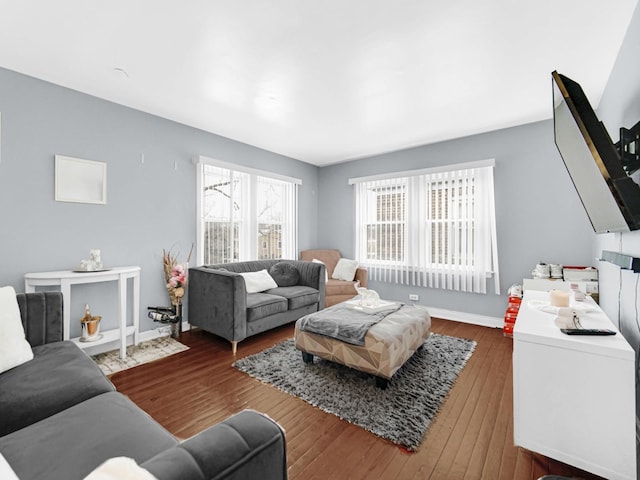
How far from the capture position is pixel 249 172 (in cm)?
428

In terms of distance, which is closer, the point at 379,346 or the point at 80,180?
the point at 379,346

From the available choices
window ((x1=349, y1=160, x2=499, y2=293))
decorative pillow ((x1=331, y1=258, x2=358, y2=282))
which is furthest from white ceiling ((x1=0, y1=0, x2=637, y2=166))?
decorative pillow ((x1=331, y1=258, x2=358, y2=282))

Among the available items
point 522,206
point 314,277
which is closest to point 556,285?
point 522,206

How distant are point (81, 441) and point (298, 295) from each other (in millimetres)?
2682

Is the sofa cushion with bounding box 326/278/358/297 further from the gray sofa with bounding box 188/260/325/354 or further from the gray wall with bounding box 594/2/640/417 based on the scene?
the gray wall with bounding box 594/2/640/417

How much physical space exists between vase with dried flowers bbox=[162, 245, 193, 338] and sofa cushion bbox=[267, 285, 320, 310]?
1.05 m

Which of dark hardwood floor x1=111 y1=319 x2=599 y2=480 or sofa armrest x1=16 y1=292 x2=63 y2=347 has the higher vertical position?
sofa armrest x1=16 y1=292 x2=63 y2=347

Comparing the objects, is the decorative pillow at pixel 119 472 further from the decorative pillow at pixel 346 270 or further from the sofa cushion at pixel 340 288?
the decorative pillow at pixel 346 270

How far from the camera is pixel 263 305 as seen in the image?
126 inches

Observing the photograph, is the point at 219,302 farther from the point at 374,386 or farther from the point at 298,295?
the point at 374,386

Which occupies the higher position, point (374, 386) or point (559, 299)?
point (559, 299)

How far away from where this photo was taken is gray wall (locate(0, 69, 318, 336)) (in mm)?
2467

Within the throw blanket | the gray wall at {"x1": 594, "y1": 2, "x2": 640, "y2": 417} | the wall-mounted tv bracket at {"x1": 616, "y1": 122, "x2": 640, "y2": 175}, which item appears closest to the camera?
the wall-mounted tv bracket at {"x1": 616, "y1": 122, "x2": 640, "y2": 175}

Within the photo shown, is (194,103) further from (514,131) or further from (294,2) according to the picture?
(514,131)
